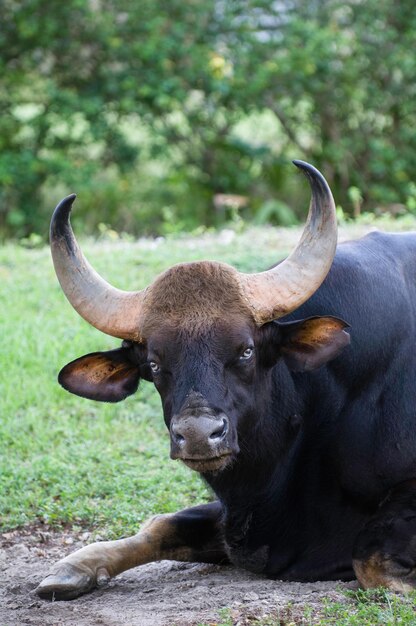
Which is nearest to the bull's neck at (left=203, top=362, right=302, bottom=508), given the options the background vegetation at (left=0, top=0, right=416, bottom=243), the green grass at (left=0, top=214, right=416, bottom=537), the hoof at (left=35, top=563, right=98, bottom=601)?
the hoof at (left=35, top=563, right=98, bottom=601)

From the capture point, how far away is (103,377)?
5586 mm

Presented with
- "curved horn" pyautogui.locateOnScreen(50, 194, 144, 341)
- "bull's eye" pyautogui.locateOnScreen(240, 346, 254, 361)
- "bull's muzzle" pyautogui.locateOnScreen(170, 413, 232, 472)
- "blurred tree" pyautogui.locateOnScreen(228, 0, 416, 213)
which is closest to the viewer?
"bull's muzzle" pyautogui.locateOnScreen(170, 413, 232, 472)

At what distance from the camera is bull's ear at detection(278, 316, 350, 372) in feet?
17.0

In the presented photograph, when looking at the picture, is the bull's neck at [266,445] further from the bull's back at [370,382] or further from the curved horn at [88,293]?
the curved horn at [88,293]

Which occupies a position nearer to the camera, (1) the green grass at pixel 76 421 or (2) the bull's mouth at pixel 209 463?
(2) the bull's mouth at pixel 209 463

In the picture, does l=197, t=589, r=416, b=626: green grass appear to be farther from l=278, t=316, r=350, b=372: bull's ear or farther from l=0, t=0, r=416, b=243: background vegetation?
l=0, t=0, r=416, b=243: background vegetation

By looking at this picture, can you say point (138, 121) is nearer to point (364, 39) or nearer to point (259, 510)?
point (364, 39)

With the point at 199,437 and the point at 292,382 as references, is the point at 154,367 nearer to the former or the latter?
the point at 199,437

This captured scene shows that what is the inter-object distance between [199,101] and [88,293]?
12798 mm

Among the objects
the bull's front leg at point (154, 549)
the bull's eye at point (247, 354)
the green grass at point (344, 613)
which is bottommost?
the bull's front leg at point (154, 549)

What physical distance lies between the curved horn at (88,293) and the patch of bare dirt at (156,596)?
50.5 inches

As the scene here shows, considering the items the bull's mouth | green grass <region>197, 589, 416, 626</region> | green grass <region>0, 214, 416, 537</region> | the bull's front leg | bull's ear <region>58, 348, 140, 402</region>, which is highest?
the bull's mouth

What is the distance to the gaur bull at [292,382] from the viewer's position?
5062 millimetres

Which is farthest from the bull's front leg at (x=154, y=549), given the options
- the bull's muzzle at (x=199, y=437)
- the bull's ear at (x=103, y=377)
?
the bull's muzzle at (x=199, y=437)
